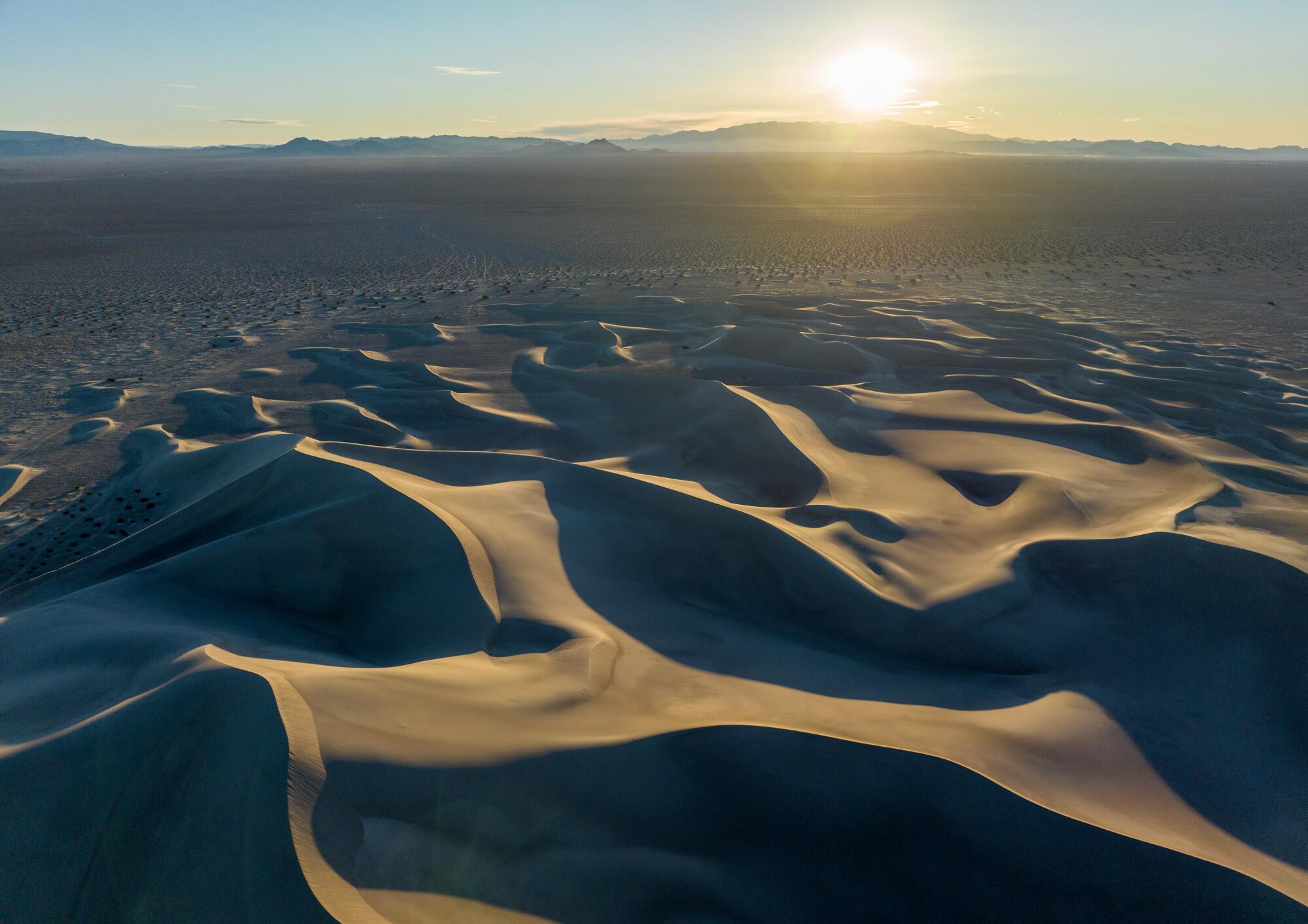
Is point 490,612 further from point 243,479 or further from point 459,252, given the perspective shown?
point 459,252

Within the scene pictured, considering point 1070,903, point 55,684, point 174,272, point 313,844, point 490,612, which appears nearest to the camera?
point 313,844

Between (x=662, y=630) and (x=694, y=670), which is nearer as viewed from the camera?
(x=694, y=670)

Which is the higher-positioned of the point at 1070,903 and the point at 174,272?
the point at 174,272

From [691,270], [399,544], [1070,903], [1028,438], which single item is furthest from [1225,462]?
[691,270]
